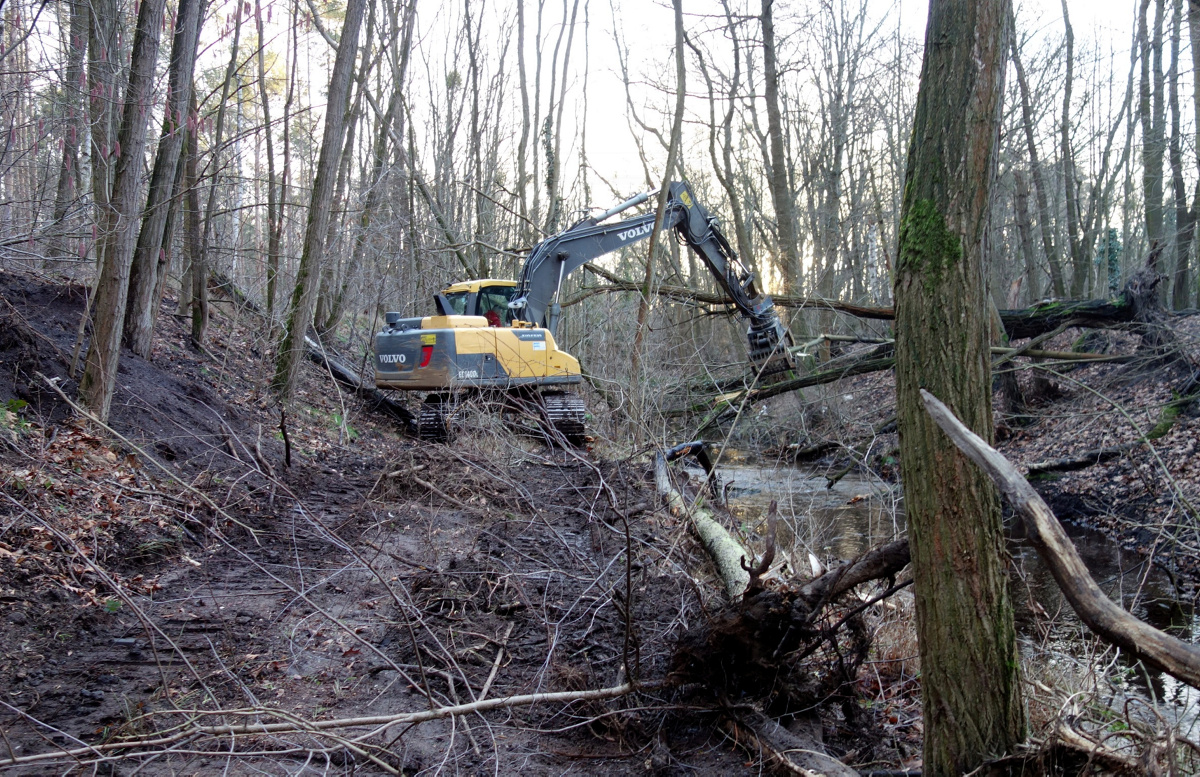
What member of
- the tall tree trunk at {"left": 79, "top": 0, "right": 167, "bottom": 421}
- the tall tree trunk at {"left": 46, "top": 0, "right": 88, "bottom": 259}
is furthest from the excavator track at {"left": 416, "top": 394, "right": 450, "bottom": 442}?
the tall tree trunk at {"left": 46, "top": 0, "right": 88, "bottom": 259}

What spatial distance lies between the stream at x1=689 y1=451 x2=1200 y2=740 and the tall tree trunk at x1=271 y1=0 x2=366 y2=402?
648 centimetres

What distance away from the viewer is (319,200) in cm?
1159

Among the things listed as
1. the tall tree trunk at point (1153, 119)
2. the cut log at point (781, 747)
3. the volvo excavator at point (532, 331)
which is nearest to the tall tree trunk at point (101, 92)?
the volvo excavator at point (532, 331)

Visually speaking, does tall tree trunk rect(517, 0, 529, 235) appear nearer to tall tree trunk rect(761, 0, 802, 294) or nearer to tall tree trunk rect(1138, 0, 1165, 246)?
tall tree trunk rect(761, 0, 802, 294)

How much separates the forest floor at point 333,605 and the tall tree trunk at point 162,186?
50 cm

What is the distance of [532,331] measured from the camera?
37.3ft

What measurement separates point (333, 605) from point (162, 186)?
582cm

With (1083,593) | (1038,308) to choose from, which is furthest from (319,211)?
(1083,593)

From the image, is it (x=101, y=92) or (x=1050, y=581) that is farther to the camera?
(x=1050, y=581)

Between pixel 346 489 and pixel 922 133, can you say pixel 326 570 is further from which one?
pixel 922 133

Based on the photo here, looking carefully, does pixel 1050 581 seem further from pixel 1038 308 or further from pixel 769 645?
pixel 1038 308

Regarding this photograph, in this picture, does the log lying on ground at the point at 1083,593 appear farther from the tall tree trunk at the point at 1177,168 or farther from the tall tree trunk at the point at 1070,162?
the tall tree trunk at the point at 1070,162

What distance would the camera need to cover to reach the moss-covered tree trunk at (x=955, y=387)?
269 centimetres

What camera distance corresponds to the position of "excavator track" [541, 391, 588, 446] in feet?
37.1
